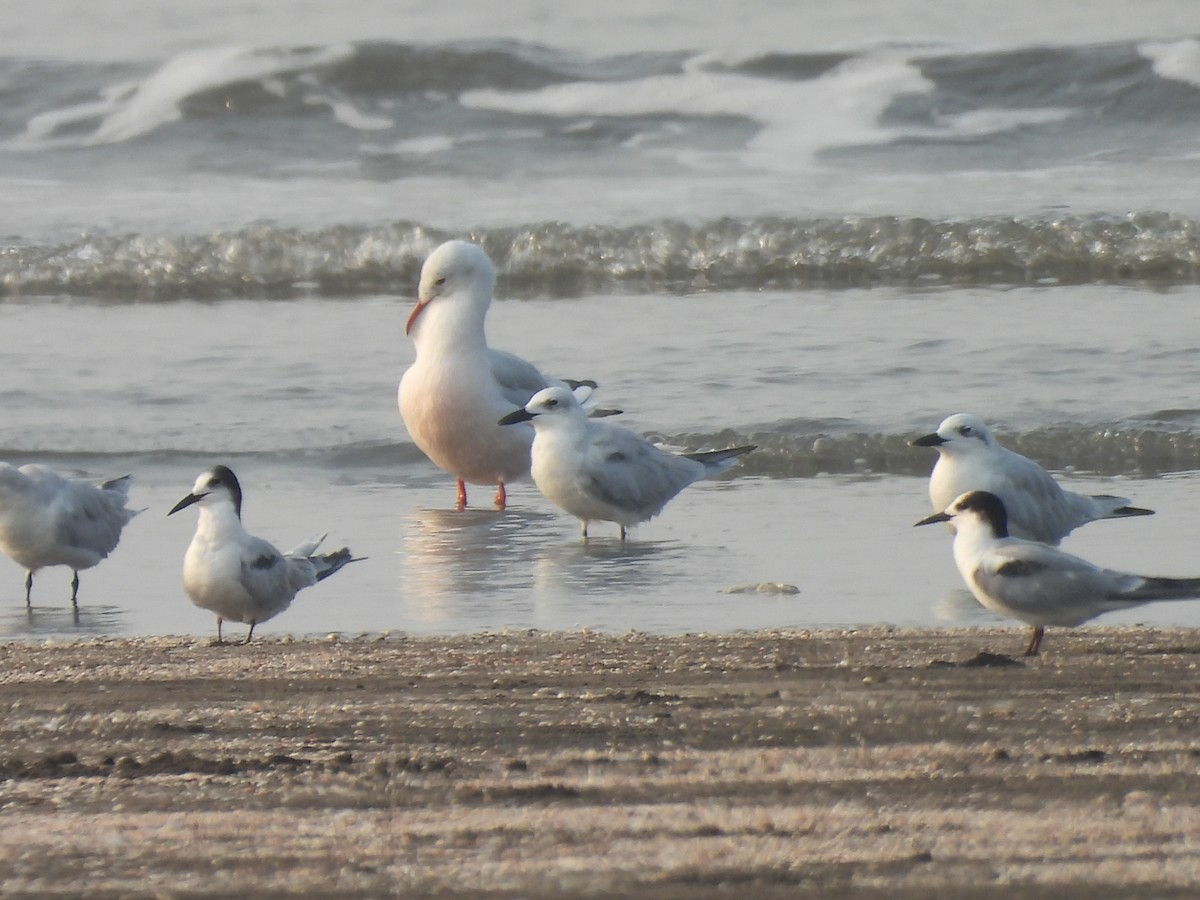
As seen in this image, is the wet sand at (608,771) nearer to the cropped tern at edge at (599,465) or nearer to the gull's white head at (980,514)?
the gull's white head at (980,514)

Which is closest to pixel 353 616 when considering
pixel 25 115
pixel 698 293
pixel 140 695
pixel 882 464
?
pixel 140 695

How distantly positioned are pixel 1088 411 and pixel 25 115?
12.2 m

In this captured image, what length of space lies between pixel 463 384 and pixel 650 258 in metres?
4.86

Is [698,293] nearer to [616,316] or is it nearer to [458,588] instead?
[616,316]

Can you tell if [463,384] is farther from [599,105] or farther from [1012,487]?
[599,105]

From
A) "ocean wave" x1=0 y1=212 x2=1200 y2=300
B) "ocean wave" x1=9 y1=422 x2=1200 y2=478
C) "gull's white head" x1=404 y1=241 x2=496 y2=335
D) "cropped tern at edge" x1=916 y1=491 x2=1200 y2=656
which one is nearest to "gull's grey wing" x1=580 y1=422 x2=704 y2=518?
"ocean wave" x1=9 y1=422 x2=1200 y2=478

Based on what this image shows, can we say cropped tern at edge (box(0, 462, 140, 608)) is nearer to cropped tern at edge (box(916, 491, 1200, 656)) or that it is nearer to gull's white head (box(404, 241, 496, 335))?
gull's white head (box(404, 241, 496, 335))

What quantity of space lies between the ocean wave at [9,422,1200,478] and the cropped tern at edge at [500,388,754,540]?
607 mm

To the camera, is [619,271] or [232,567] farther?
[619,271]

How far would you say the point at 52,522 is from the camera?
6.21 meters

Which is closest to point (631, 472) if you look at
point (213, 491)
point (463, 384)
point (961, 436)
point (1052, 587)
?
point (961, 436)

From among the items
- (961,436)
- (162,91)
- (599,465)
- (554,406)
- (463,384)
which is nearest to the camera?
(961,436)

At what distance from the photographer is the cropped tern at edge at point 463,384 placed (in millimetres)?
8086

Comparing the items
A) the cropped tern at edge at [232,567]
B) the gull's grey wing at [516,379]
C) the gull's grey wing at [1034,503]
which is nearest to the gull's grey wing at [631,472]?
the gull's grey wing at [516,379]
